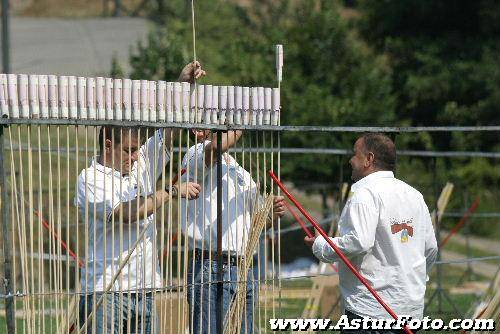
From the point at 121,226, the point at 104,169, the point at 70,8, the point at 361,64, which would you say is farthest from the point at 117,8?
the point at 121,226

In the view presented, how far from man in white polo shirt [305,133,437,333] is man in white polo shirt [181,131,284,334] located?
521 millimetres

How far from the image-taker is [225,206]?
261 inches

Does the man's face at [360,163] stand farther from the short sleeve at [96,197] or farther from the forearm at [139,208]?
Result: the short sleeve at [96,197]

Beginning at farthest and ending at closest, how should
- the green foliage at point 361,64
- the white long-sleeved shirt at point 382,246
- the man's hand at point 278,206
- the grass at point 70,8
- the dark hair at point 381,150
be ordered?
the grass at point 70,8 → the green foliage at point 361,64 → the man's hand at point 278,206 → the dark hair at point 381,150 → the white long-sleeved shirt at point 382,246

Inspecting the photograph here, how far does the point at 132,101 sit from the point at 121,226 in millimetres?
679

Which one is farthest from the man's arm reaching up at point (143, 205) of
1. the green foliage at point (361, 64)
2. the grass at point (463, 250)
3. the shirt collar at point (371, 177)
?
the grass at point (463, 250)

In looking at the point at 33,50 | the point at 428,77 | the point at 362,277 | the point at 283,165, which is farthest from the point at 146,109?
the point at 33,50

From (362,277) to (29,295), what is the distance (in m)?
1.83

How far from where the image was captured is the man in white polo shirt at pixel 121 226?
6012mm

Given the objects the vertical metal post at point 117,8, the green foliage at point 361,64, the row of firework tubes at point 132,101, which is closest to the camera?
the row of firework tubes at point 132,101

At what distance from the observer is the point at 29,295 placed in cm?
586

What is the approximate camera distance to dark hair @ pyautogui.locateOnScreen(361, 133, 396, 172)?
20.7 feet

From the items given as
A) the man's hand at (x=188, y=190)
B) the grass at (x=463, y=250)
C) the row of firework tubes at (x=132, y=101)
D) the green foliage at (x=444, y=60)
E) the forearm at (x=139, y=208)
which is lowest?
the grass at (x=463, y=250)

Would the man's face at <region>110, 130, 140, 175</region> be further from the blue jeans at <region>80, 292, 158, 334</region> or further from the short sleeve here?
the blue jeans at <region>80, 292, 158, 334</region>
